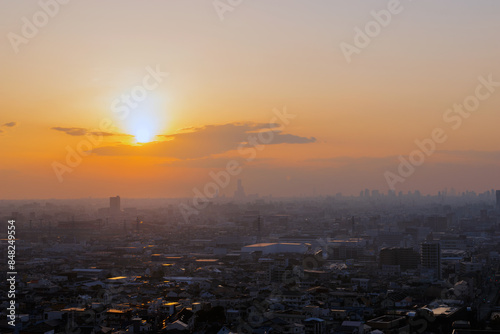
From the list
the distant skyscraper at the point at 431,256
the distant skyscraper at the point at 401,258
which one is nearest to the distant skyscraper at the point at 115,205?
the distant skyscraper at the point at 401,258

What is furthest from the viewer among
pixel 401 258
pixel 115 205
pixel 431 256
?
pixel 115 205

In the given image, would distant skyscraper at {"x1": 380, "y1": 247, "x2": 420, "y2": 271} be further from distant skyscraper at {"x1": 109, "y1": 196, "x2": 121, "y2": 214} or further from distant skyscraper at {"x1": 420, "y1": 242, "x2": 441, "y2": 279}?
distant skyscraper at {"x1": 109, "y1": 196, "x2": 121, "y2": 214}

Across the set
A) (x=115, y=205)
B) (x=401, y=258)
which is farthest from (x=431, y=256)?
(x=115, y=205)

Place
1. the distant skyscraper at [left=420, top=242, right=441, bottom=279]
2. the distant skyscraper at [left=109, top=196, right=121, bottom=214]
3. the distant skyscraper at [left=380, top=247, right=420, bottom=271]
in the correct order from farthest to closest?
the distant skyscraper at [left=109, top=196, right=121, bottom=214], the distant skyscraper at [left=380, top=247, right=420, bottom=271], the distant skyscraper at [left=420, top=242, right=441, bottom=279]

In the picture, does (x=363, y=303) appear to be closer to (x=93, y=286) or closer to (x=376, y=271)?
(x=93, y=286)

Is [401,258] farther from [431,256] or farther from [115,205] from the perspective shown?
[115,205]

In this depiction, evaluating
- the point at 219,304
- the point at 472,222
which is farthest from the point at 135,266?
the point at 472,222

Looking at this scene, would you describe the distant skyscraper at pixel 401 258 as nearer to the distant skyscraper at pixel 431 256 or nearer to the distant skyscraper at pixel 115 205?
the distant skyscraper at pixel 431 256

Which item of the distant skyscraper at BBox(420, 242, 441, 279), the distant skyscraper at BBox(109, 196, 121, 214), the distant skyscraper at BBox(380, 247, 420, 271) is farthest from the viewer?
the distant skyscraper at BBox(109, 196, 121, 214)

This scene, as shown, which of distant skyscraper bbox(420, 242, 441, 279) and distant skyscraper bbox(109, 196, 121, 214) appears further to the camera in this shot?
distant skyscraper bbox(109, 196, 121, 214)

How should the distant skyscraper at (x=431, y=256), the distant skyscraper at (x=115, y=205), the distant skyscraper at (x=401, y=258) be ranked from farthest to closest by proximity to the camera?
the distant skyscraper at (x=115, y=205) < the distant skyscraper at (x=401, y=258) < the distant skyscraper at (x=431, y=256)

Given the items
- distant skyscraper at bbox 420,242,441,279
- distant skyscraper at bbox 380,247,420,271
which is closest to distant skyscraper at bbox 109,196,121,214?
distant skyscraper at bbox 380,247,420,271

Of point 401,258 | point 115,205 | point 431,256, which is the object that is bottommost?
point 401,258
